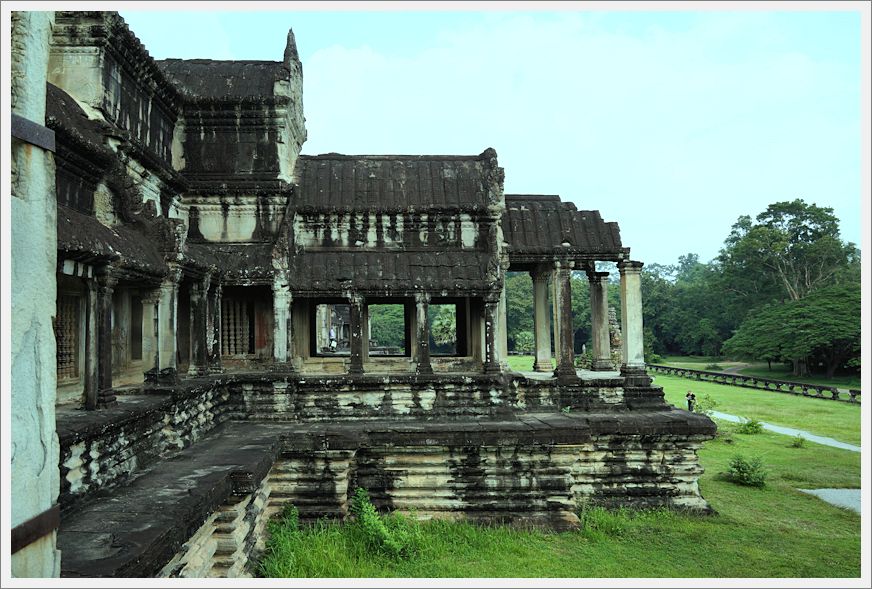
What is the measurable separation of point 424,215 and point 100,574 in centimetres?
832

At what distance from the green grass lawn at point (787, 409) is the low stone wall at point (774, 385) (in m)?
0.68

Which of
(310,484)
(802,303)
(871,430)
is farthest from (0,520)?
(802,303)

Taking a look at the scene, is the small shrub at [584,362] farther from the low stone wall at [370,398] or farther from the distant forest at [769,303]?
the distant forest at [769,303]

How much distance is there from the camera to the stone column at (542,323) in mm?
13195

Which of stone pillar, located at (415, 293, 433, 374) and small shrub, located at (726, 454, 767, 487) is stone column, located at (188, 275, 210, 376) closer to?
stone pillar, located at (415, 293, 433, 374)

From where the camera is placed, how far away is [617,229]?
11.4 m

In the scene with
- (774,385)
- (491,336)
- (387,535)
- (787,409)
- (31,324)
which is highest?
(31,324)

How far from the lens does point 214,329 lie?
405 inches

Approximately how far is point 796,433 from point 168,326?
18.5 meters

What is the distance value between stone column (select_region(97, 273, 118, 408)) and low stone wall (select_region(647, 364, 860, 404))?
27685 millimetres

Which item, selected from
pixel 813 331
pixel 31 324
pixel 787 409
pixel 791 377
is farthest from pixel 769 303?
pixel 31 324

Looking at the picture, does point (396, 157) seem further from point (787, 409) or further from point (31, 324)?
point (787, 409)

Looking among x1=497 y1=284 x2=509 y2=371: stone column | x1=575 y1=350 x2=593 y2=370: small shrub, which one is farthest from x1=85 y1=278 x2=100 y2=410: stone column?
x1=575 y1=350 x2=593 y2=370: small shrub

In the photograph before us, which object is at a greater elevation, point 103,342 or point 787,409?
point 103,342
